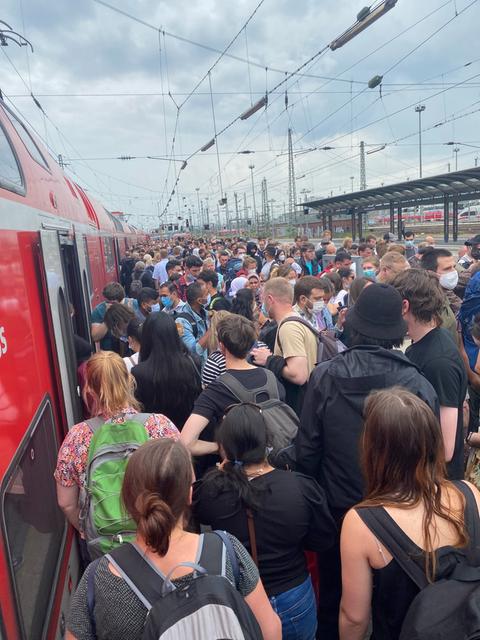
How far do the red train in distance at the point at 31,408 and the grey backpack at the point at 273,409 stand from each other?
3.20 ft

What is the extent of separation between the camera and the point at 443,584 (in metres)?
1.46

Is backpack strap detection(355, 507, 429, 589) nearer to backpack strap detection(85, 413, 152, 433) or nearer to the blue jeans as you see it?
A: the blue jeans

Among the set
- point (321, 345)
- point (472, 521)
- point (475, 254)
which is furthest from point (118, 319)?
point (475, 254)

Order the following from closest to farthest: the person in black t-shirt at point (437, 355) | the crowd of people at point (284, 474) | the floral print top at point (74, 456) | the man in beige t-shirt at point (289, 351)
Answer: the crowd of people at point (284, 474) → the floral print top at point (74, 456) → the person in black t-shirt at point (437, 355) → the man in beige t-shirt at point (289, 351)

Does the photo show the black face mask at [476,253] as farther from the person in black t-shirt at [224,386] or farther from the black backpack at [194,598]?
the black backpack at [194,598]

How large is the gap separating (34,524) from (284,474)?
110 centimetres

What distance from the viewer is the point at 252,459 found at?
212 centimetres

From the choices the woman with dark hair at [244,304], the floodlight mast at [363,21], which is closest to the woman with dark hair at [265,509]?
the woman with dark hair at [244,304]

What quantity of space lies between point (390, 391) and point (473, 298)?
2935mm

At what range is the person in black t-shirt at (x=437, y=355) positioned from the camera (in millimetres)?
2699

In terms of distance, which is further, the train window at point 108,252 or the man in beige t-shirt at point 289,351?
the train window at point 108,252

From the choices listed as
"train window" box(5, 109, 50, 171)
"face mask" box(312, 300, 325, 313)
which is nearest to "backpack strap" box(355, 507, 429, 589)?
"face mask" box(312, 300, 325, 313)

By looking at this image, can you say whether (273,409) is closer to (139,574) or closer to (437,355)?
(437,355)

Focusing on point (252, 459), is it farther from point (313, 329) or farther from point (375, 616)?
point (313, 329)
